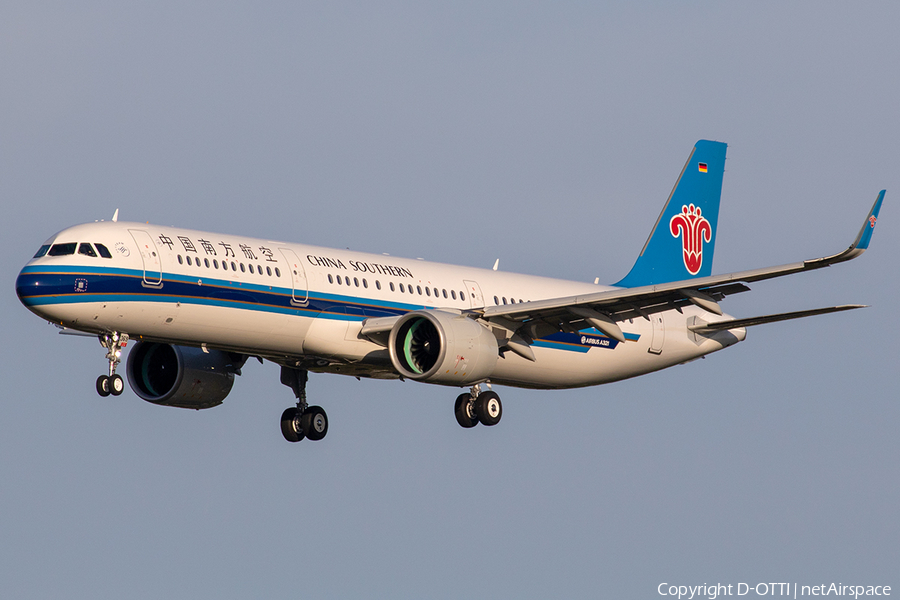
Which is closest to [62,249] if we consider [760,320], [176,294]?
[176,294]

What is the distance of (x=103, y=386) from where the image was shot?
3753 cm

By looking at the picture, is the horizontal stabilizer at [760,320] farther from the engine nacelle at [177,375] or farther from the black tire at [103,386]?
the black tire at [103,386]

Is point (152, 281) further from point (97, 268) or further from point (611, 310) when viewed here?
point (611, 310)

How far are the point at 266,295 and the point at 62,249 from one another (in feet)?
18.5

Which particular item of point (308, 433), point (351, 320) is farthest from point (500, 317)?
point (308, 433)

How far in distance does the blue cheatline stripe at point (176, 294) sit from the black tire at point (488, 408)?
173 inches

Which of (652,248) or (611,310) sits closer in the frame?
(611,310)

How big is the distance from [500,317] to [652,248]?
1259 cm

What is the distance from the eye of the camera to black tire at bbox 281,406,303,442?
46812 mm

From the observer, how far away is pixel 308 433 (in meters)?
46.7

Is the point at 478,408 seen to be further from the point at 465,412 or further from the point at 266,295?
the point at 266,295

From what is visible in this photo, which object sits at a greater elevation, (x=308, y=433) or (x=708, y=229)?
(x=708, y=229)

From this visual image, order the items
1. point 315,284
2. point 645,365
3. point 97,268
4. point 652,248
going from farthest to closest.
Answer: point 652,248, point 645,365, point 315,284, point 97,268

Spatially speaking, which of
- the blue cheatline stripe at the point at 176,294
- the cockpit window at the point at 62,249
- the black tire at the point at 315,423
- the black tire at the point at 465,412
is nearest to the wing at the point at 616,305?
the black tire at the point at 465,412
